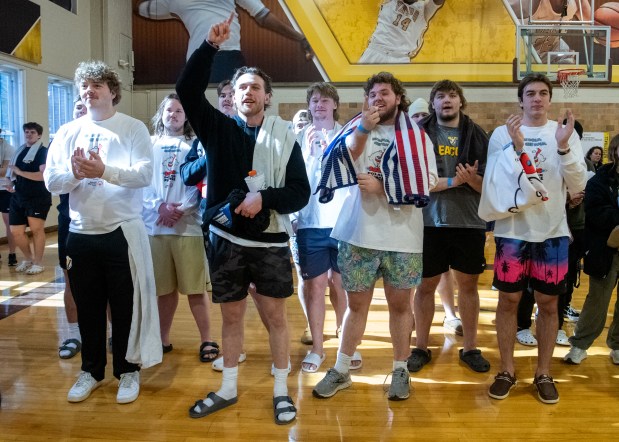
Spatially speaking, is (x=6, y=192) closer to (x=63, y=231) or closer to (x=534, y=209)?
(x=63, y=231)

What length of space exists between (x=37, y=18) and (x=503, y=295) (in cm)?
882

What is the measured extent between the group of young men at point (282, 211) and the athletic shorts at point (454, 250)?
296mm

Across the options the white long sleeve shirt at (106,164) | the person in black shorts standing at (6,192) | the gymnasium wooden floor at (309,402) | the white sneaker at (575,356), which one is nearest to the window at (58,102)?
the person in black shorts standing at (6,192)

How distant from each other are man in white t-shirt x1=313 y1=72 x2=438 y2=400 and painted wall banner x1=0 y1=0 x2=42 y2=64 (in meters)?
7.32

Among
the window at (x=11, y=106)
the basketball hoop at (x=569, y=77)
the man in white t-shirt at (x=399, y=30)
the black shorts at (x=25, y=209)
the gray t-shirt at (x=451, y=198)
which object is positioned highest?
the man in white t-shirt at (x=399, y=30)

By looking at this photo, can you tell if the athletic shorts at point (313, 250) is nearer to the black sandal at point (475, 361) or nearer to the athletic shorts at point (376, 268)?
the athletic shorts at point (376, 268)

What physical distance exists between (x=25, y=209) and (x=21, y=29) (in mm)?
3959

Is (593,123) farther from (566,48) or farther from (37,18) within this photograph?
(37,18)

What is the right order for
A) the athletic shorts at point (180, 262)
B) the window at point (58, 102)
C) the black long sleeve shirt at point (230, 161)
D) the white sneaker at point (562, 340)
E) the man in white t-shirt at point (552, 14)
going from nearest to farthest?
the black long sleeve shirt at point (230, 161) < the athletic shorts at point (180, 262) < the white sneaker at point (562, 340) < the man in white t-shirt at point (552, 14) < the window at point (58, 102)

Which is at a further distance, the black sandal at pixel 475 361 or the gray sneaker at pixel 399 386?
the black sandal at pixel 475 361

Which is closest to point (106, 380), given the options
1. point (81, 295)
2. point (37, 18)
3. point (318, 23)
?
point (81, 295)

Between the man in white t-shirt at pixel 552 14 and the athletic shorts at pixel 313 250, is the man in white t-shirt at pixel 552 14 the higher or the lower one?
the higher one

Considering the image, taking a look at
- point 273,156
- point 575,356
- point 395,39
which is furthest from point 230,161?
point 395,39

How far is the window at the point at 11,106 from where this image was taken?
27.2 feet
